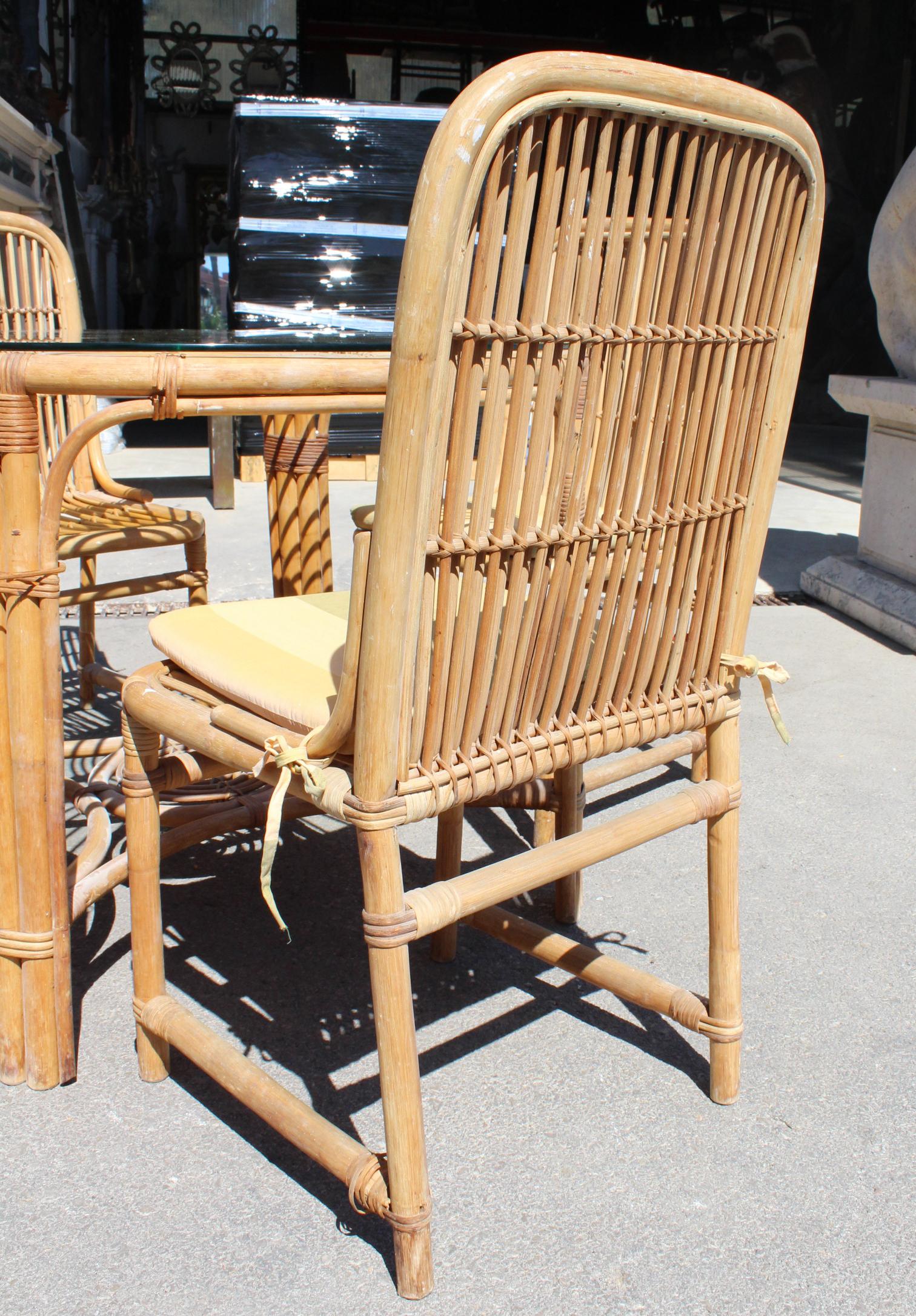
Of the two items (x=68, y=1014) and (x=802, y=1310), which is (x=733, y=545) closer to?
(x=802, y=1310)

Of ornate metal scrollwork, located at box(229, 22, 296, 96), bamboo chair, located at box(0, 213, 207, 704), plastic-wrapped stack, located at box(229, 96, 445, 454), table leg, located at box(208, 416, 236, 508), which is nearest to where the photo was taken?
bamboo chair, located at box(0, 213, 207, 704)

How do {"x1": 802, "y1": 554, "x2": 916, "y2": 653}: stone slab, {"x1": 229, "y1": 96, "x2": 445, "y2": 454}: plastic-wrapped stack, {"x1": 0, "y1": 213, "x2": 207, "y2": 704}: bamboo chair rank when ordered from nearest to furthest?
1. {"x1": 0, "y1": 213, "x2": 207, "y2": 704}: bamboo chair
2. {"x1": 802, "y1": 554, "x2": 916, "y2": 653}: stone slab
3. {"x1": 229, "y1": 96, "x2": 445, "y2": 454}: plastic-wrapped stack

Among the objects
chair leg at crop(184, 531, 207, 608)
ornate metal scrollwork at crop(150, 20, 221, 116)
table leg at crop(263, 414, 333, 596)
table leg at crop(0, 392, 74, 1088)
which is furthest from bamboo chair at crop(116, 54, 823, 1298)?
ornate metal scrollwork at crop(150, 20, 221, 116)

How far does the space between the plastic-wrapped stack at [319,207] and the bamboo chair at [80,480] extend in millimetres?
3181

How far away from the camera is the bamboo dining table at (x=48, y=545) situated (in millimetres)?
1272

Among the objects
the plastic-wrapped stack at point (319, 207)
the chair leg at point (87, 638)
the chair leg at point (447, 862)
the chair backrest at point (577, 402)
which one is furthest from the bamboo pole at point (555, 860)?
the plastic-wrapped stack at point (319, 207)

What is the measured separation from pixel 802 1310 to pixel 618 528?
76 centimetres

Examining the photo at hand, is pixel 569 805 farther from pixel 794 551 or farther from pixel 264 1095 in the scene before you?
pixel 794 551

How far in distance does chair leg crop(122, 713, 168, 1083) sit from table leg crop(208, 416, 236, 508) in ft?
11.9

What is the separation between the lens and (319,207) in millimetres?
5598

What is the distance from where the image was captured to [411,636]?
99 cm

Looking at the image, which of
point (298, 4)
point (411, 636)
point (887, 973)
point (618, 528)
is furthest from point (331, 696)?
point (298, 4)

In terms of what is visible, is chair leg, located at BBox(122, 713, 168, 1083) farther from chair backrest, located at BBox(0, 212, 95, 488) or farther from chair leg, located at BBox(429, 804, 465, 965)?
chair backrest, located at BBox(0, 212, 95, 488)

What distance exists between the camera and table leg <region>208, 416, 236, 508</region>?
4883mm
